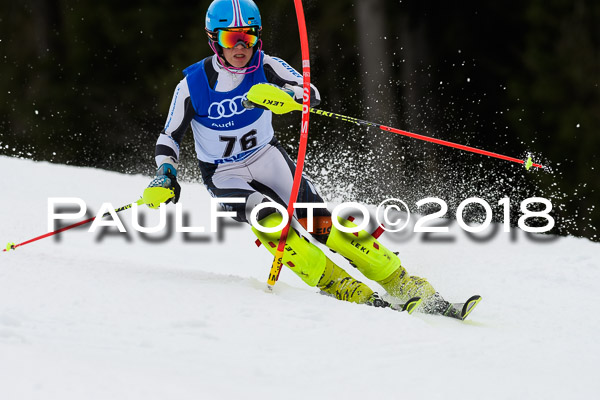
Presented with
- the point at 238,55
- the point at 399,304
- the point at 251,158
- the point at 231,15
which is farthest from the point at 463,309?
the point at 231,15

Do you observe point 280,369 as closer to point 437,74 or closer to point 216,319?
point 216,319

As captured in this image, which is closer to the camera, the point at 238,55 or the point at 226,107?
the point at 238,55

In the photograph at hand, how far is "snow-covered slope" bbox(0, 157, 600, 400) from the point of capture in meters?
2.56

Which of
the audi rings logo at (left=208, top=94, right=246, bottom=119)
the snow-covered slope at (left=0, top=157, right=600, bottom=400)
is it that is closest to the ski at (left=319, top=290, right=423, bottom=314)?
the snow-covered slope at (left=0, top=157, right=600, bottom=400)

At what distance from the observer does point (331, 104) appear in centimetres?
1487

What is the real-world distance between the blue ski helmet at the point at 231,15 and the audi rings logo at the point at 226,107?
0.37m

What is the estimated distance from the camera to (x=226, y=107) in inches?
164

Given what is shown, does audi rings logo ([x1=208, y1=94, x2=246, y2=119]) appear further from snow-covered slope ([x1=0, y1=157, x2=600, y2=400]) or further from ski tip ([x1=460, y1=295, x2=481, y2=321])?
ski tip ([x1=460, y1=295, x2=481, y2=321])

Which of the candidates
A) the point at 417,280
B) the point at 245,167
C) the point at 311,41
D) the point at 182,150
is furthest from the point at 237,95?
the point at 311,41

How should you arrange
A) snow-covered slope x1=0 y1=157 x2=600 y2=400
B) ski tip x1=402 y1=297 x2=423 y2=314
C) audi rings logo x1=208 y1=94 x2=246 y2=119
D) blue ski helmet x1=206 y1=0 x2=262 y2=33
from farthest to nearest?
audi rings logo x1=208 y1=94 x2=246 y2=119 < blue ski helmet x1=206 y1=0 x2=262 y2=33 < ski tip x1=402 y1=297 x2=423 y2=314 < snow-covered slope x1=0 y1=157 x2=600 y2=400

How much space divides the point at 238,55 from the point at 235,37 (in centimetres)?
9

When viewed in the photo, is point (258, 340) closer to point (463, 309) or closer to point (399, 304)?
point (399, 304)

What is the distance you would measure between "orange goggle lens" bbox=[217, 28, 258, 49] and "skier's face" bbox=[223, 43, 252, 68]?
0.02m

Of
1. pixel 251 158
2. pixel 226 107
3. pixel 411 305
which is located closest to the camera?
pixel 411 305
